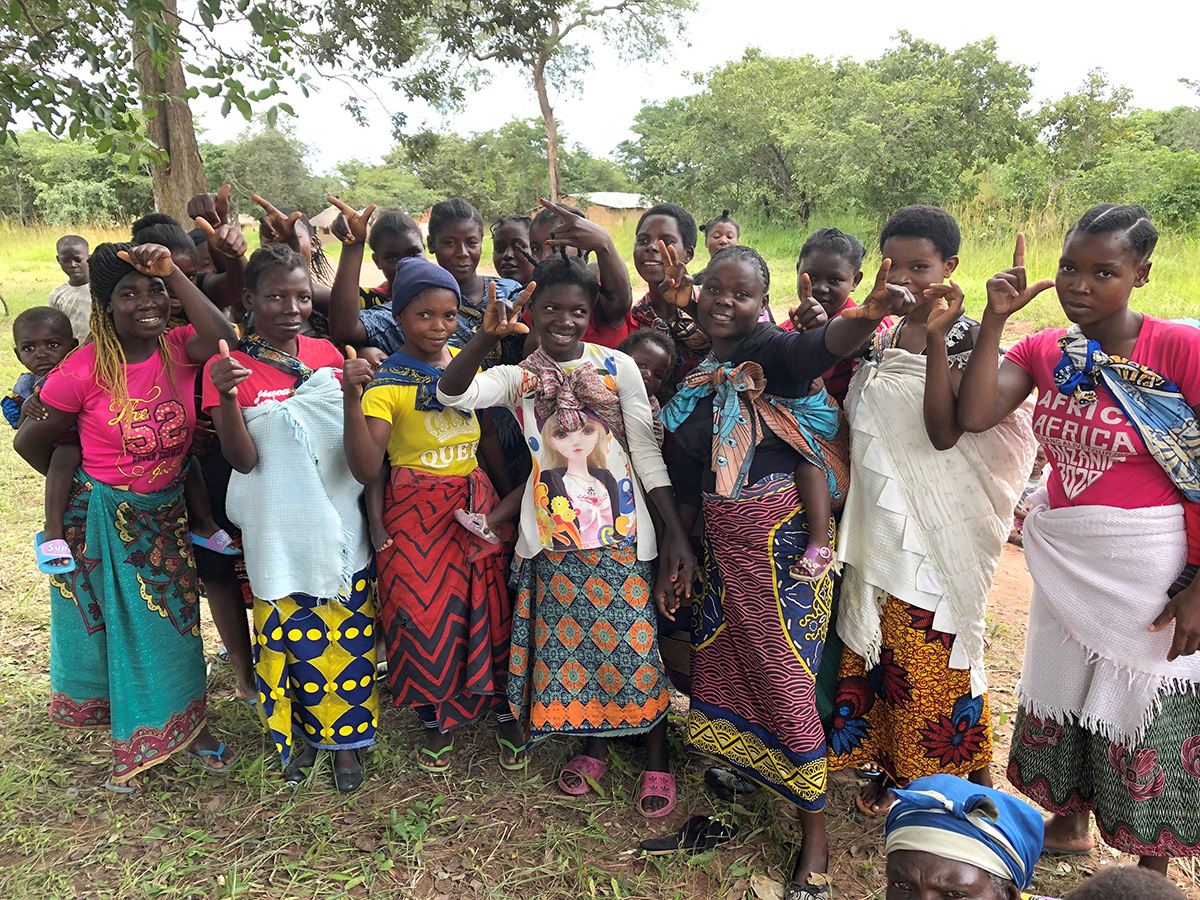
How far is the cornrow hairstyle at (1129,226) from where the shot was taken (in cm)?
190

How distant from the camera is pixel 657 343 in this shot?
2.64 m

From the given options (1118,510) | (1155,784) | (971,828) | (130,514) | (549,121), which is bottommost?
(1155,784)

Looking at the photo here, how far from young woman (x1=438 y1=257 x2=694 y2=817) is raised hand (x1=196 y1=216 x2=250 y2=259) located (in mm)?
941

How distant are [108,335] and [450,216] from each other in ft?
4.05

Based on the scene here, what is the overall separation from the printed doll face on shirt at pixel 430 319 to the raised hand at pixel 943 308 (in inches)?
54.8

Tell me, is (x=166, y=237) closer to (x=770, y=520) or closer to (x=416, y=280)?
(x=416, y=280)

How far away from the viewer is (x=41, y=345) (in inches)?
109

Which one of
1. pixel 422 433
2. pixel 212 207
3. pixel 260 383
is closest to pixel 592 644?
pixel 422 433

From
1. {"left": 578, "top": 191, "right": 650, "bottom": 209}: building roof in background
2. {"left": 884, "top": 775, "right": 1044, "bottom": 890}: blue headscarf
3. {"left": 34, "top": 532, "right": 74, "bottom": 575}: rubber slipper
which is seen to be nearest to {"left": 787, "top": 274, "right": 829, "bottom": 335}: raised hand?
{"left": 884, "top": 775, "right": 1044, "bottom": 890}: blue headscarf

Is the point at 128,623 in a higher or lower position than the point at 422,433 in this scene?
lower

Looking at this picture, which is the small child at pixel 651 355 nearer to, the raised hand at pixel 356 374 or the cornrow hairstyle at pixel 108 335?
the raised hand at pixel 356 374

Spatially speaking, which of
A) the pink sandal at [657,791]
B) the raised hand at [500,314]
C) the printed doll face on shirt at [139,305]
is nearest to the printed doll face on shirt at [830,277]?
the raised hand at [500,314]

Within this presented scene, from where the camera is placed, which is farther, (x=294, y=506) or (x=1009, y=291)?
(x=294, y=506)

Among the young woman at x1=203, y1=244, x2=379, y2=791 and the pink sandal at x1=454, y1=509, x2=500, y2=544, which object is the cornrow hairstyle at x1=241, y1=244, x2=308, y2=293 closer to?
the young woman at x1=203, y1=244, x2=379, y2=791
